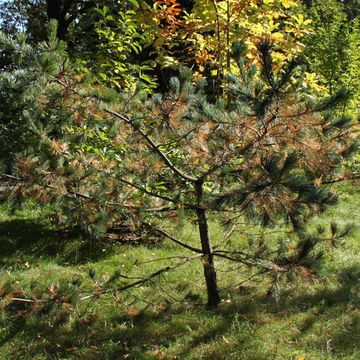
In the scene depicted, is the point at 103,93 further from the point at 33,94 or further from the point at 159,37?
the point at 159,37

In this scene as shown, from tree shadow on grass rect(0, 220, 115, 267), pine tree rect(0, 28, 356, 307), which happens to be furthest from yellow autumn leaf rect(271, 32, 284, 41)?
tree shadow on grass rect(0, 220, 115, 267)

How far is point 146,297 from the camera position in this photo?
4.49m

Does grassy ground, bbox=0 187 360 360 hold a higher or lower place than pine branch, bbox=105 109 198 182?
lower

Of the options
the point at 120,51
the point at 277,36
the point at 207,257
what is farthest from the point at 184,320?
the point at 120,51

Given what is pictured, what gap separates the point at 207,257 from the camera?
409 centimetres

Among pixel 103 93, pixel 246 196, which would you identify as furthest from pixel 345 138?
pixel 103 93

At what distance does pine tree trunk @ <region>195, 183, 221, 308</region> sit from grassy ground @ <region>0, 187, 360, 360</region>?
0.11 meters

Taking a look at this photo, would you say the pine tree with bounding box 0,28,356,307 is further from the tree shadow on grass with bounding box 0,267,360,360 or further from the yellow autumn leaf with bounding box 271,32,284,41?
the yellow autumn leaf with bounding box 271,32,284,41

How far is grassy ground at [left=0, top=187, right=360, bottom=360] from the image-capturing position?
370 cm

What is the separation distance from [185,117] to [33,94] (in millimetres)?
1121

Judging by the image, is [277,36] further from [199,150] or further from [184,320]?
[184,320]

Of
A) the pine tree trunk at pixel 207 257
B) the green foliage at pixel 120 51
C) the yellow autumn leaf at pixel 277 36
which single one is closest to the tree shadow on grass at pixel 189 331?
the pine tree trunk at pixel 207 257

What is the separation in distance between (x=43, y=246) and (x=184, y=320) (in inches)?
108

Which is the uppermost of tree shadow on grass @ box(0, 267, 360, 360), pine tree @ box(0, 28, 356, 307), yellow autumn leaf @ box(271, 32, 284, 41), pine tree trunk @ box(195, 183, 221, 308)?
yellow autumn leaf @ box(271, 32, 284, 41)
